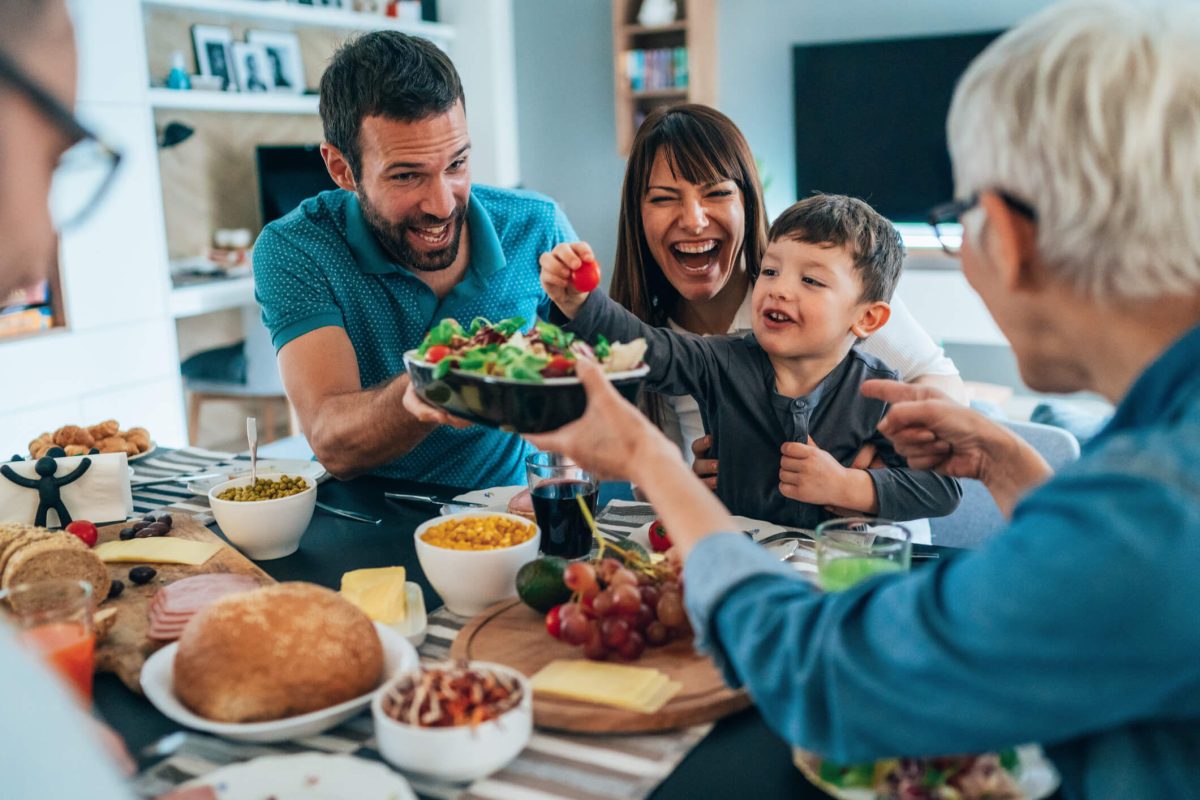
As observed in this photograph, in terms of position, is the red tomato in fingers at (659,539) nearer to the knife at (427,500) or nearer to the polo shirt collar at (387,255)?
the knife at (427,500)

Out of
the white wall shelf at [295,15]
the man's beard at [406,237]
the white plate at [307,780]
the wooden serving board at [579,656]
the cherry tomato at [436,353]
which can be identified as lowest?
the wooden serving board at [579,656]

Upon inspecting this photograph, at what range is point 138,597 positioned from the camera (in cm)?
145

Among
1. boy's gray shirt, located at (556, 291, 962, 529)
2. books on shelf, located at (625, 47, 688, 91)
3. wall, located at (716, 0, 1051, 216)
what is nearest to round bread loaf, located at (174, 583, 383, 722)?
boy's gray shirt, located at (556, 291, 962, 529)

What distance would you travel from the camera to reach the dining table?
1.01 metres

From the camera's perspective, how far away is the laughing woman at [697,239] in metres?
2.24

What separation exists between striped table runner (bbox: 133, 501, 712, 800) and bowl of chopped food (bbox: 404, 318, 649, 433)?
0.40 m

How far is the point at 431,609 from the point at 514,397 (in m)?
0.35

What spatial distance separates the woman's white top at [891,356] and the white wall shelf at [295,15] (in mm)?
3631

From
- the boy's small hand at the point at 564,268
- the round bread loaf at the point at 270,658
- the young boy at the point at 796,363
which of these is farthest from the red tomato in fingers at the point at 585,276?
the round bread loaf at the point at 270,658

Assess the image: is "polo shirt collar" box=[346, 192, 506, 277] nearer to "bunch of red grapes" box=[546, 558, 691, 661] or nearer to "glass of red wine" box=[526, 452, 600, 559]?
"glass of red wine" box=[526, 452, 600, 559]

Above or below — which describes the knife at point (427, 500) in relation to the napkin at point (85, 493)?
below

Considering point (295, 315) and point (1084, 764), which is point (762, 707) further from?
point (295, 315)

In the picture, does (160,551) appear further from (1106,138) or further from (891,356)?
(891,356)

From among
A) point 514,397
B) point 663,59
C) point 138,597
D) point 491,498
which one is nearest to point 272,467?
point 491,498
